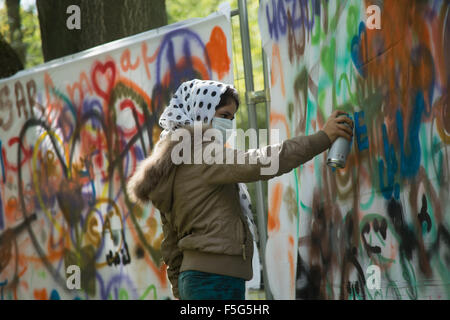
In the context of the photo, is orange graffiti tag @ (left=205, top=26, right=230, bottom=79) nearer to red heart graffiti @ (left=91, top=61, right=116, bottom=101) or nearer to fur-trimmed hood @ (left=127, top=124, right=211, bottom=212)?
red heart graffiti @ (left=91, top=61, right=116, bottom=101)

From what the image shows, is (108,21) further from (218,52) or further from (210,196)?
(210,196)

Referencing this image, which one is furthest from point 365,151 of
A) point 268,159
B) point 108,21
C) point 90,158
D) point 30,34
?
point 30,34

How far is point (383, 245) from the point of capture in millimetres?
3354

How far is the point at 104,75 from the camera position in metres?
5.70

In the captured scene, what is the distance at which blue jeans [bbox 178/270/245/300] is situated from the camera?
130 inches

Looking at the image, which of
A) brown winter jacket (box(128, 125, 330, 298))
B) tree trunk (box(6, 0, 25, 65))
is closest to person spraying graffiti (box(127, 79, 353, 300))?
brown winter jacket (box(128, 125, 330, 298))

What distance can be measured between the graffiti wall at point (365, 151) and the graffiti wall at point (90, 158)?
811mm

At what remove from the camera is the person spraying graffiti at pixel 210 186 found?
128 inches

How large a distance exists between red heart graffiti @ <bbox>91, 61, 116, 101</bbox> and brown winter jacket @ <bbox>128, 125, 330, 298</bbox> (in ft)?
7.32

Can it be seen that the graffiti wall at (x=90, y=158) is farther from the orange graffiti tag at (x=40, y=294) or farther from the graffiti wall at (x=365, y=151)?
the graffiti wall at (x=365, y=151)

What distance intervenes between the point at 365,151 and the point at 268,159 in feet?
1.63

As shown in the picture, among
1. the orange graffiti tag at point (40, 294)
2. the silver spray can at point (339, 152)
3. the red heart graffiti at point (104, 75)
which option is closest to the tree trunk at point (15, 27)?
the orange graffiti tag at point (40, 294)
